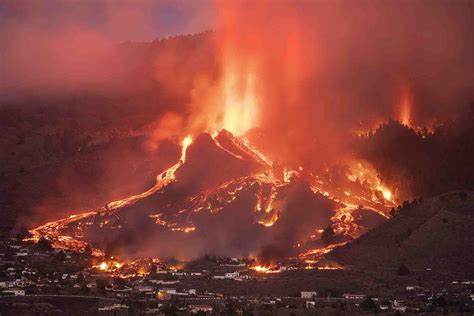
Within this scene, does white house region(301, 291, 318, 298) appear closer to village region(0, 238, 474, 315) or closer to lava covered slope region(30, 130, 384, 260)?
village region(0, 238, 474, 315)

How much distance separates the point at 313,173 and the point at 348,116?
45.5ft

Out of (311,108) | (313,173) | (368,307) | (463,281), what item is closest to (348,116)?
(311,108)

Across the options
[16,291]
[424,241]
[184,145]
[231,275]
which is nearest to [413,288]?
[424,241]

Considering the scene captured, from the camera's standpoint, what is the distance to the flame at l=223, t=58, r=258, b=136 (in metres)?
136

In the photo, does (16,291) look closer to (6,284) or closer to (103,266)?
(6,284)

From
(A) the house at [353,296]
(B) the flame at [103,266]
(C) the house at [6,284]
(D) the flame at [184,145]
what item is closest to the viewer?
(A) the house at [353,296]

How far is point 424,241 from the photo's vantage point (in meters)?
99.3

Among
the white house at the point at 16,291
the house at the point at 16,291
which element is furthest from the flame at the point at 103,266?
the white house at the point at 16,291

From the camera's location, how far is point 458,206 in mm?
104000

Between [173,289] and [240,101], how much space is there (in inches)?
1902

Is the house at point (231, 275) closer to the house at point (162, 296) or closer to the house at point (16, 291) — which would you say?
the house at point (162, 296)

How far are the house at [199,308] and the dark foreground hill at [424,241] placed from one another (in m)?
17.1

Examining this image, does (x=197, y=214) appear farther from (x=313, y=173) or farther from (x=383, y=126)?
(x=383, y=126)

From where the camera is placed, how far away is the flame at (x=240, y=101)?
13650 cm
